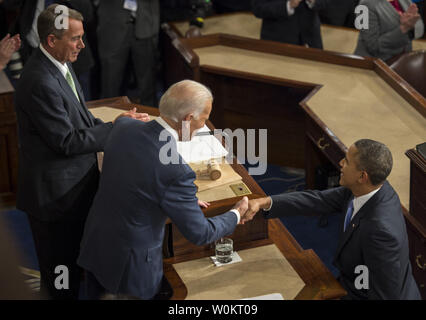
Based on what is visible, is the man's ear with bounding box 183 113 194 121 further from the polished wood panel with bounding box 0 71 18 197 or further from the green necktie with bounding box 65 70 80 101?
the polished wood panel with bounding box 0 71 18 197

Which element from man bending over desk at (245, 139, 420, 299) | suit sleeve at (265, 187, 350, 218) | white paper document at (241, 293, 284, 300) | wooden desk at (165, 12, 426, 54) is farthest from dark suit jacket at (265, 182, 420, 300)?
wooden desk at (165, 12, 426, 54)

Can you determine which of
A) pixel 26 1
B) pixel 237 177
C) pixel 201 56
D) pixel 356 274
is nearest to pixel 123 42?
pixel 201 56

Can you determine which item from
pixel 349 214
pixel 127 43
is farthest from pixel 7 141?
pixel 349 214

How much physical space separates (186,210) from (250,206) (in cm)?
52

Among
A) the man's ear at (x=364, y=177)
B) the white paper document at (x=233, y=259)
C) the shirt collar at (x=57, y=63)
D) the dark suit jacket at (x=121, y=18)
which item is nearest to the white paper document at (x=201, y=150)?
the white paper document at (x=233, y=259)

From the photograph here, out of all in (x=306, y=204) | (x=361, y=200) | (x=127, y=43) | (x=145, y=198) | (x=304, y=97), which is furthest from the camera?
(x=127, y=43)

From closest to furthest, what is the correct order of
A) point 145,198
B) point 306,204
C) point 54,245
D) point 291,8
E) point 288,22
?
1. point 145,198
2. point 306,204
3. point 54,245
4. point 291,8
5. point 288,22

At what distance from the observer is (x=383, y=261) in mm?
2092

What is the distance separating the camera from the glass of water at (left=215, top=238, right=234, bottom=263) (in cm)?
247

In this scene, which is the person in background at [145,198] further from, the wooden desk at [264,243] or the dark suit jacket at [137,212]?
→ the wooden desk at [264,243]

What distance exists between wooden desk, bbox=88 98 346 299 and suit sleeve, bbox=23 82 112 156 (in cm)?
57

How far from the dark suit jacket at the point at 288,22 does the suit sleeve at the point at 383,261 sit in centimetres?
310

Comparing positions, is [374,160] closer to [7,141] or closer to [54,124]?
[54,124]

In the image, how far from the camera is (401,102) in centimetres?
401
